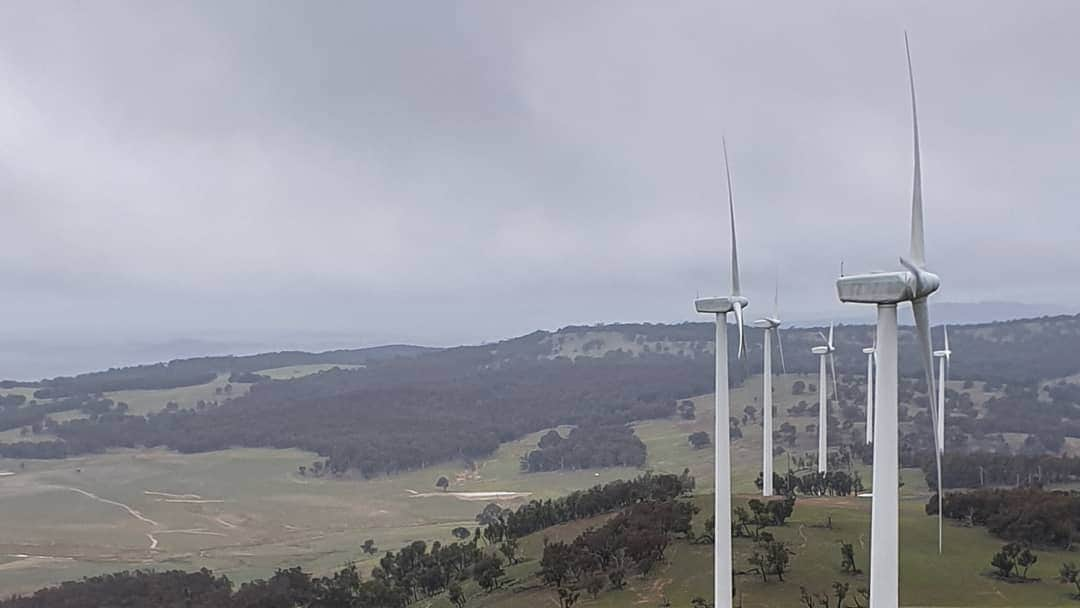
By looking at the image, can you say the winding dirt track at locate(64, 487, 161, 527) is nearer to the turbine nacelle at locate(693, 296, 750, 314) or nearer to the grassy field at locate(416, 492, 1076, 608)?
the grassy field at locate(416, 492, 1076, 608)

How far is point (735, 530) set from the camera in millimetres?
71750

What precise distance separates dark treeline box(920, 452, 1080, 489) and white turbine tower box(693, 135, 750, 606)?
85.3 m

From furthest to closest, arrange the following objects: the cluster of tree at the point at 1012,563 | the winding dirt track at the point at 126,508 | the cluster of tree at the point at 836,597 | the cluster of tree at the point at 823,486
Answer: the winding dirt track at the point at 126,508, the cluster of tree at the point at 823,486, the cluster of tree at the point at 1012,563, the cluster of tree at the point at 836,597

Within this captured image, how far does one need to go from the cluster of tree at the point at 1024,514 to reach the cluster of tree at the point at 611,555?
2579cm

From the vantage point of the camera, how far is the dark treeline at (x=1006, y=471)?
11756cm

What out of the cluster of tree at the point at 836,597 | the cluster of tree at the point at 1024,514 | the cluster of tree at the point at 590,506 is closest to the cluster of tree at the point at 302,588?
the cluster of tree at the point at 590,506

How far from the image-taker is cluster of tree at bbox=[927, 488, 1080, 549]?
222ft

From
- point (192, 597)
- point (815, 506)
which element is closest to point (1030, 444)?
point (815, 506)

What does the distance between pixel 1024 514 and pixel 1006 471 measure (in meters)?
57.7

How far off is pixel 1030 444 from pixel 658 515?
138436mm

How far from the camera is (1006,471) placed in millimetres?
120688

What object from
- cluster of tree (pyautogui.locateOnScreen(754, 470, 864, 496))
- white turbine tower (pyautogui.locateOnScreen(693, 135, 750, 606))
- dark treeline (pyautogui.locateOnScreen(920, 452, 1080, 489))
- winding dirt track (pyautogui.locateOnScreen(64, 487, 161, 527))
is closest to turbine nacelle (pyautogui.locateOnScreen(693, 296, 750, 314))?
white turbine tower (pyautogui.locateOnScreen(693, 135, 750, 606))

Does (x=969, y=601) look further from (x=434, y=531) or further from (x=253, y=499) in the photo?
(x=253, y=499)

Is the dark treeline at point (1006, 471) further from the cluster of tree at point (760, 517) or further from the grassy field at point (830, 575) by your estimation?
the cluster of tree at point (760, 517)
